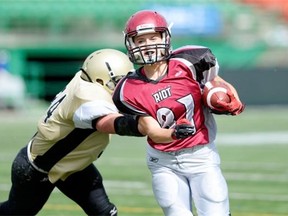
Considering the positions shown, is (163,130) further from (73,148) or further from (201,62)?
(73,148)

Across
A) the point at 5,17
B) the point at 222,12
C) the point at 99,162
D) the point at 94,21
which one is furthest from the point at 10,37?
the point at 99,162

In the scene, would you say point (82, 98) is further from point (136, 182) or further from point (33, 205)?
point (136, 182)

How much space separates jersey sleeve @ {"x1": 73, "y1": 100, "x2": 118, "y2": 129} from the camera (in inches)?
198

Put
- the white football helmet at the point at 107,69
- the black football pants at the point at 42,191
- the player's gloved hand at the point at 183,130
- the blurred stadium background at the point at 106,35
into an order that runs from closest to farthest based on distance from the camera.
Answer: the player's gloved hand at the point at 183,130, the white football helmet at the point at 107,69, the black football pants at the point at 42,191, the blurred stadium background at the point at 106,35

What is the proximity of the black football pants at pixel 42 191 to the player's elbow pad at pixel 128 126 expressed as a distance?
942 millimetres

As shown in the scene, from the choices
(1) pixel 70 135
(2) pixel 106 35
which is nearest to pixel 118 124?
(1) pixel 70 135

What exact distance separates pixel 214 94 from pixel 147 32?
1.70 feet

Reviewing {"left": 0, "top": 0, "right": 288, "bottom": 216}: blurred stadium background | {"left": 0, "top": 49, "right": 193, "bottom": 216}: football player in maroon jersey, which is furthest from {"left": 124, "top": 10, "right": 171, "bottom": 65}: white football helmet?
{"left": 0, "top": 0, "right": 288, "bottom": 216}: blurred stadium background

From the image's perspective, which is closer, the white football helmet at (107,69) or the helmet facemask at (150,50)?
the helmet facemask at (150,50)

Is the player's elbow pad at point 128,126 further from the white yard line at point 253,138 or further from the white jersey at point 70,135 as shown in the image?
the white yard line at point 253,138

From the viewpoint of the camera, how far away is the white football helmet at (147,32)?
4.81 m

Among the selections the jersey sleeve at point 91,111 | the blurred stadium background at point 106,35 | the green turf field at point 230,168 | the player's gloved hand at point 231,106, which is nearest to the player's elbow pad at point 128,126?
the jersey sleeve at point 91,111

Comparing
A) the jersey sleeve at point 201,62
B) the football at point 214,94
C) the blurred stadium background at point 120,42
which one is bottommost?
the blurred stadium background at point 120,42

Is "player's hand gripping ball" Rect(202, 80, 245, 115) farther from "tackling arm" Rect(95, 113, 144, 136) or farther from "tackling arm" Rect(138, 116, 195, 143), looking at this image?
"tackling arm" Rect(95, 113, 144, 136)
